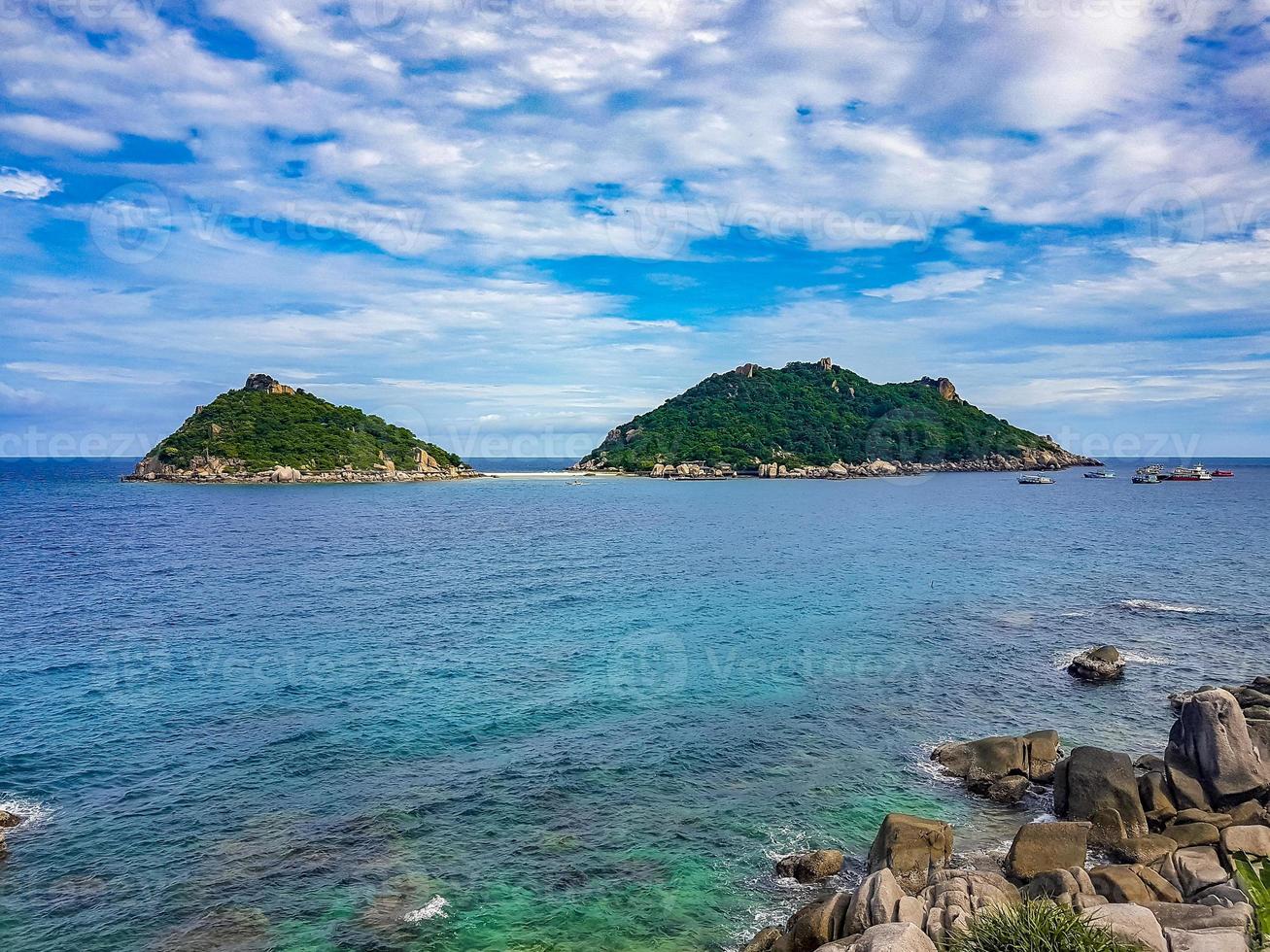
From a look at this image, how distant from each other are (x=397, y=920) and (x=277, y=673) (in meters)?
24.1

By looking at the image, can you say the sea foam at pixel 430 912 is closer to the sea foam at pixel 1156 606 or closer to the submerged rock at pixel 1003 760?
the submerged rock at pixel 1003 760

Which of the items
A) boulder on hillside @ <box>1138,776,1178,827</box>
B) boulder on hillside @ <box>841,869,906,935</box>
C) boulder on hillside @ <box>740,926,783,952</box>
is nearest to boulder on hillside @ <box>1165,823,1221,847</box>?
boulder on hillside @ <box>1138,776,1178,827</box>

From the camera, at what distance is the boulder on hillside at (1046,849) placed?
1986 centimetres

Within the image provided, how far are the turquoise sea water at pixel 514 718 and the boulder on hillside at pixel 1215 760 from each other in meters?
4.81

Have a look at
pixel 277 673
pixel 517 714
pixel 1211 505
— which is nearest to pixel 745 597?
pixel 517 714

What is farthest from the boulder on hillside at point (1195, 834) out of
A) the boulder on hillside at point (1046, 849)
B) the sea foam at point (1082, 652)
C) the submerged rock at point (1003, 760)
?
the sea foam at point (1082, 652)

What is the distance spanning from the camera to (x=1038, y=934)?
536 inches

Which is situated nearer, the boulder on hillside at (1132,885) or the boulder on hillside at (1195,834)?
the boulder on hillside at (1132,885)

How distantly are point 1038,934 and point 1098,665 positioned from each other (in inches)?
1233

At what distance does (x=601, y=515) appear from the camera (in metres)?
126

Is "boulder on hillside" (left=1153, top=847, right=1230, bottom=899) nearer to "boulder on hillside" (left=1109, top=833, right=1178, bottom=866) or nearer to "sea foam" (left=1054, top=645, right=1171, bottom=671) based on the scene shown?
"boulder on hillside" (left=1109, top=833, right=1178, bottom=866)

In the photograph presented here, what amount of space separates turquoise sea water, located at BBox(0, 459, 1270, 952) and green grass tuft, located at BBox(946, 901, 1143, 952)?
22.7 ft

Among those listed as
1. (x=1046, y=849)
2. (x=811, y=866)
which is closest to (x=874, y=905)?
(x=811, y=866)

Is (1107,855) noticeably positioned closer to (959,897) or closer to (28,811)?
(959,897)
